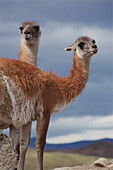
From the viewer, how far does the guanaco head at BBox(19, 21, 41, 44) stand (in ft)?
37.3

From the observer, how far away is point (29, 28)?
11.5m

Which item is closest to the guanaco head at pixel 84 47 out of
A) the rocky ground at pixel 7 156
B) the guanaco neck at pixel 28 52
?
the guanaco neck at pixel 28 52

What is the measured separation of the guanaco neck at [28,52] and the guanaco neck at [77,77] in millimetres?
1846

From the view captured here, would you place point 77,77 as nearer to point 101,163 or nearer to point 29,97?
point 29,97

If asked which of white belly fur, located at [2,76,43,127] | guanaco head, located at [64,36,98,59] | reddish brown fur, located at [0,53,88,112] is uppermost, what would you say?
guanaco head, located at [64,36,98,59]

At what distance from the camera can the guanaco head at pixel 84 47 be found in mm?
9624

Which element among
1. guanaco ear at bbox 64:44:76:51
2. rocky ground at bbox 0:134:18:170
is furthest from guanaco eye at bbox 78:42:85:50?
rocky ground at bbox 0:134:18:170

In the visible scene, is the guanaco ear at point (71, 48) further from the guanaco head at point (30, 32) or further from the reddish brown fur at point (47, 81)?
the guanaco head at point (30, 32)

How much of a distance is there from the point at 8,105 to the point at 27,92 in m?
0.60

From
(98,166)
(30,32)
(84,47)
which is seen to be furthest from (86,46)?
(98,166)

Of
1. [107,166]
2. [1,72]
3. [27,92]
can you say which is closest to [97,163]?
[107,166]

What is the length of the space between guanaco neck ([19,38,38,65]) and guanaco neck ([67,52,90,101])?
1.85 m

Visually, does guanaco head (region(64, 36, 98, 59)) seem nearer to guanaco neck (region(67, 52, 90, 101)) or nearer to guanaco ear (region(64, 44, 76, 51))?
guanaco ear (region(64, 44, 76, 51))

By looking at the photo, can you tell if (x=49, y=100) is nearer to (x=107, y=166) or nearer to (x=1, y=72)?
(x=1, y=72)
